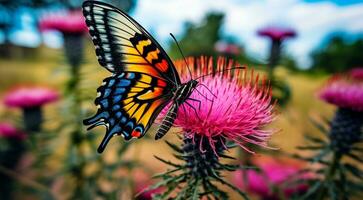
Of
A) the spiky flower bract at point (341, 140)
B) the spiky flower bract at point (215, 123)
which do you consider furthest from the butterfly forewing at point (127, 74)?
the spiky flower bract at point (341, 140)

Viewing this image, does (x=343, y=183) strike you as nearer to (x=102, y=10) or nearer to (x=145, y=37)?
(x=145, y=37)

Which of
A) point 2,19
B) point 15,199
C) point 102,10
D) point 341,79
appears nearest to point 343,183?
point 341,79

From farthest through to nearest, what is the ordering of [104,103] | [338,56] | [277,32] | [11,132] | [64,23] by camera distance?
1. [11,132]
2. [64,23]
3. [277,32]
4. [338,56]
5. [104,103]

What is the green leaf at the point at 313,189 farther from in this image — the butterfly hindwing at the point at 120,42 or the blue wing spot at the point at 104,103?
the blue wing spot at the point at 104,103

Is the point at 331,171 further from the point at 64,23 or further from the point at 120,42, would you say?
the point at 64,23

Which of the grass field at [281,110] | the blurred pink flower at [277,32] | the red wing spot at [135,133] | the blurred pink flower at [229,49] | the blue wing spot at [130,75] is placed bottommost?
the grass field at [281,110]

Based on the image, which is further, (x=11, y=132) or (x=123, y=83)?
(x=11, y=132)

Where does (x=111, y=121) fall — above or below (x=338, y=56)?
below

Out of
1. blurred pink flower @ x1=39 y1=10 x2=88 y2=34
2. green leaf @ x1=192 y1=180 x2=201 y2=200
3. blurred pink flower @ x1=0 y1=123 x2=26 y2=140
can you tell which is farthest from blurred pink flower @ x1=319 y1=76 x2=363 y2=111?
blurred pink flower @ x1=0 y1=123 x2=26 y2=140

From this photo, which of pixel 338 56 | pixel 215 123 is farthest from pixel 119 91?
pixel 338 56
